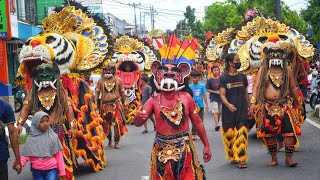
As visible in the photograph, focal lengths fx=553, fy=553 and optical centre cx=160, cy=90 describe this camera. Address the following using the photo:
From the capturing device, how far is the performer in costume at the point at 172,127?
5.73m

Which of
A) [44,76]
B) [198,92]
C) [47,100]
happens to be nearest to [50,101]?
[47,100]

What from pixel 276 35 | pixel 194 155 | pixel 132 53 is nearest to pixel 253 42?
pixel 276 35

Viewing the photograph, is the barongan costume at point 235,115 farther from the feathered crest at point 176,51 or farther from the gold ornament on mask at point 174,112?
the gold ornament on mask at point 174,112

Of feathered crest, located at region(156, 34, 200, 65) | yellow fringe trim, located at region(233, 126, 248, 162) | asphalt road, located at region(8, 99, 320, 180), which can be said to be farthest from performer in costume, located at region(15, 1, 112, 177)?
yellow fringe trim, located at region(233, 126, 248, 162)

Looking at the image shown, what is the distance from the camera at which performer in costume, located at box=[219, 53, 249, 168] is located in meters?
8.69

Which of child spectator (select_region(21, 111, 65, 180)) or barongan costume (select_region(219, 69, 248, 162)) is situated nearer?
child spectator (select_region(21, 111, 65, 180))

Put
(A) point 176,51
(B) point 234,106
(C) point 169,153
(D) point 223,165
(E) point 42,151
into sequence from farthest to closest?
(D) point 223,165 < (B) point 234,106 < (A) point 176,51 < (E) point 42,151 < (C) point 169,153

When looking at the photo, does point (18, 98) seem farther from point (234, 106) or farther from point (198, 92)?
point (234, 106)

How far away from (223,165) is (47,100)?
10.5 feet

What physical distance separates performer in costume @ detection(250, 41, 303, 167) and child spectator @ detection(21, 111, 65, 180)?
10.6 ft

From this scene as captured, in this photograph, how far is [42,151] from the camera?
243 inches

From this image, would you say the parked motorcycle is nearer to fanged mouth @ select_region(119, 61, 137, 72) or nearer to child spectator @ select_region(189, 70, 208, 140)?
fanged mouth @ select_region(119, 61, 137, 72)

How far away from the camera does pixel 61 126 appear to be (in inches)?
287

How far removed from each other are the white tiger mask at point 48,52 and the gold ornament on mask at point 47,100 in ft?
2.13
